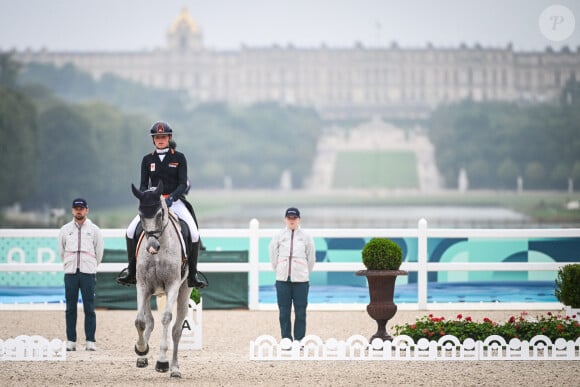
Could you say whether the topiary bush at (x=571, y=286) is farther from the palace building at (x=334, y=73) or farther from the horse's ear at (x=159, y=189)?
the palace building at (x=334, y=73)

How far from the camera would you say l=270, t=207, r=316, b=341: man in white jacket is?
12.8 metres

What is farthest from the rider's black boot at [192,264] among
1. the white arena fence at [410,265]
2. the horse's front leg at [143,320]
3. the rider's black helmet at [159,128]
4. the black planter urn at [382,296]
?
the white arena fence at [410,265]

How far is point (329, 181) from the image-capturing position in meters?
101

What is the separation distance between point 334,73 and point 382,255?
124084mm

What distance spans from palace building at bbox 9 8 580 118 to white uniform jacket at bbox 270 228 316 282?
111956 millimetres

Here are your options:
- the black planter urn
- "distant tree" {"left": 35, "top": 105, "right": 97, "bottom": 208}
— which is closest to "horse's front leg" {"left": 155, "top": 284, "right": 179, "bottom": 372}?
the black planter urn

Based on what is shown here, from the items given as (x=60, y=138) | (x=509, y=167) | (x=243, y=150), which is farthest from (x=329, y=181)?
(x=60, y=138)

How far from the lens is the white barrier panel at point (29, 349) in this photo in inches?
461

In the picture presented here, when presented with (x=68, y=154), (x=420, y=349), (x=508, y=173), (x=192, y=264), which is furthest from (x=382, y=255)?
(x=508, y=173)

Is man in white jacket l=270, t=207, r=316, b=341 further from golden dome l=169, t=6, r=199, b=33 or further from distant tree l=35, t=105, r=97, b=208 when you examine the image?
golden dome l=169, t=6, r=199, b=33

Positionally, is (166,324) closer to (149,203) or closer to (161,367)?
(161,367)

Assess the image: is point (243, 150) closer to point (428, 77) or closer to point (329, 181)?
point (329, 181)

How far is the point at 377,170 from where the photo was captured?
10000cm

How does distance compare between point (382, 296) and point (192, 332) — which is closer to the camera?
point (382, 296)
